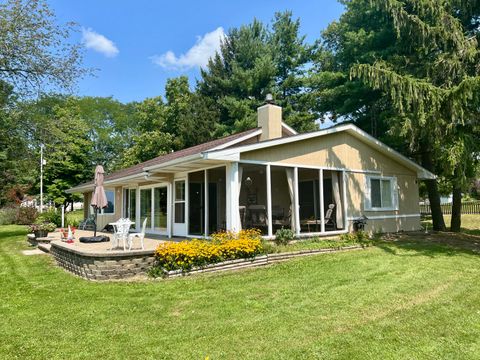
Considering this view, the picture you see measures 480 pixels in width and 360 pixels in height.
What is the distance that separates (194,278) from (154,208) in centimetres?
680

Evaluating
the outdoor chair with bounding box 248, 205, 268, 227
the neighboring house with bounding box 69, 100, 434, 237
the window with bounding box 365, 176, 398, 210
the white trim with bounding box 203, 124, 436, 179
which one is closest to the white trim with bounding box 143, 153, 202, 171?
the neighboring house with bounding box 69, 100, 434, 237

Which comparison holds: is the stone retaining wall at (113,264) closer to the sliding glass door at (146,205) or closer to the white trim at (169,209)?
the white trim at (169,209)

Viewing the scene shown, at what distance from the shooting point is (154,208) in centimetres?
1348

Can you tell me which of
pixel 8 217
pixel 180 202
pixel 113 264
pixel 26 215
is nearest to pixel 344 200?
pixel 180 202

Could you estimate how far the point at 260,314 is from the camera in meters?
4.95

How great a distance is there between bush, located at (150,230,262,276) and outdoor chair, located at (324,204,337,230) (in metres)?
4.06

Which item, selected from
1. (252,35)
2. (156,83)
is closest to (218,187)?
(252,35)

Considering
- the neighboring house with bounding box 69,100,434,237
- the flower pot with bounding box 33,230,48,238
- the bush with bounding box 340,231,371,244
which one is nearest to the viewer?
the neighboring house with bounding box 69,100,434,237

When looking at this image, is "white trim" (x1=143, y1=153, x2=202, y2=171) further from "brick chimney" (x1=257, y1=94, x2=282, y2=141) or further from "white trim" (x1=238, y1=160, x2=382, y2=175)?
"brick chimney" (x1=257, y1=94, x2=282, y2=141)

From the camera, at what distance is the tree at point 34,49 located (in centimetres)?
1598

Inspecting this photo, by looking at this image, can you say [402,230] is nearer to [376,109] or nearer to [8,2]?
[376,109]

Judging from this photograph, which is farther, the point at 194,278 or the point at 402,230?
the point at 402,230

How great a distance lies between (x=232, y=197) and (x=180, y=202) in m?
3.01

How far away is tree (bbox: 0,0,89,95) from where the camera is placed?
16.0 meters
